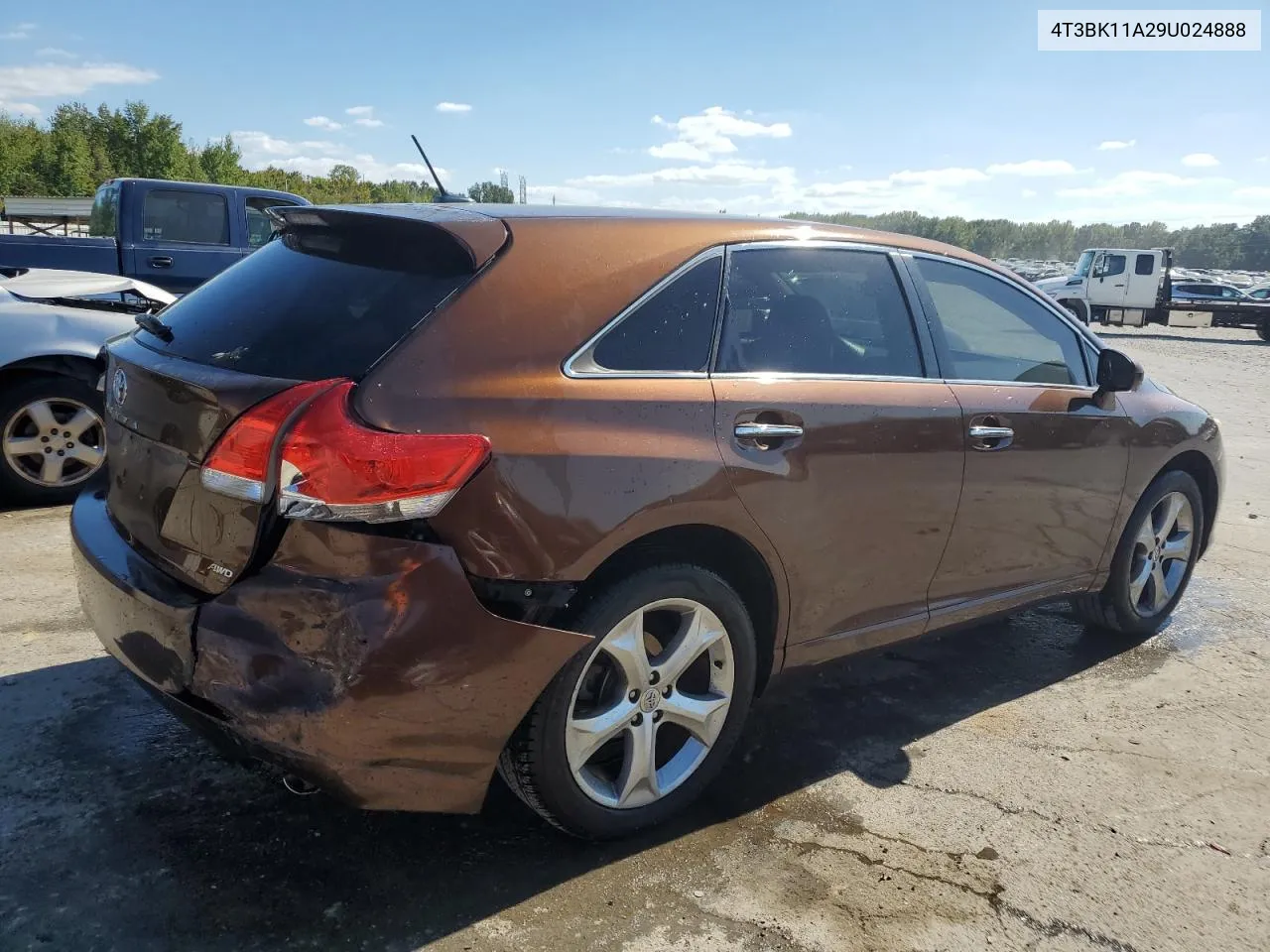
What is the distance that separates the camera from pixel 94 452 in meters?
5.58

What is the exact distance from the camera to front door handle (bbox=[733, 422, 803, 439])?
2646mm

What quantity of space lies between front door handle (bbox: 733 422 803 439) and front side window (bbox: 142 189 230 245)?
8.33 metres

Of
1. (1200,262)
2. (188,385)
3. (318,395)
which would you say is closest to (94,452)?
(188,385)

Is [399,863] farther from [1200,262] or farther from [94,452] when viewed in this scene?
[1200,262]

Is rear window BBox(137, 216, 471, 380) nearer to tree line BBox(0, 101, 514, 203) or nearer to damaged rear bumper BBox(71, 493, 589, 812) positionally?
damaged rear bumper BBox(71, 493, 589, 812)

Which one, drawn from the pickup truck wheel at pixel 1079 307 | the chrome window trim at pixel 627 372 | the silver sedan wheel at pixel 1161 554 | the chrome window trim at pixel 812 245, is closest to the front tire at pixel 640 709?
the chrome window trim at pixel 627 372

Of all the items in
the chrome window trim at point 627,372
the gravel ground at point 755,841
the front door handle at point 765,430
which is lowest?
the gravel ground at point 755,841

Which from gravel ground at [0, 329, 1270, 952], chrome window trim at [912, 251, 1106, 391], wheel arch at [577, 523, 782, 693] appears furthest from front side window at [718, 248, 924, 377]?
gravel ground at [0, 329, 1270, 952]

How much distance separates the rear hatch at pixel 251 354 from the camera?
7.30ft

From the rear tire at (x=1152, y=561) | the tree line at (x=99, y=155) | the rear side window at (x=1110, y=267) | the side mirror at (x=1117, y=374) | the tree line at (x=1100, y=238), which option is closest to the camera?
the side mirror at (x=1117, y=374)

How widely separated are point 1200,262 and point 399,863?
132604 mm

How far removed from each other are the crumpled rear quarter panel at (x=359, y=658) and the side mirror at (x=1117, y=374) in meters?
A: 2.78

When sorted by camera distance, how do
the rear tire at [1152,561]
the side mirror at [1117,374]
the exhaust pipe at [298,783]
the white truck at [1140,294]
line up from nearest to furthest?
the exhaust pipe at [298,783], the side mirror at [1117,374], the rear tire at [1152,561], the white truck at [1140,294]

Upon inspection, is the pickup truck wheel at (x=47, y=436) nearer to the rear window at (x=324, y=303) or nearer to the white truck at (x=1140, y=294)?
the rear window at (x=324, y=303)
